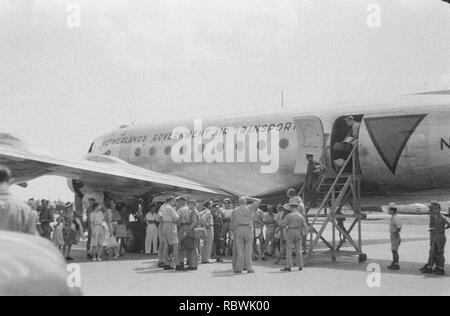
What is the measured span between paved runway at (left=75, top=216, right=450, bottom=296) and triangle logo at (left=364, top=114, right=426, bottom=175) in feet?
8.14

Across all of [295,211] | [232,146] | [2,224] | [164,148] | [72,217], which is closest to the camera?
[2,224]

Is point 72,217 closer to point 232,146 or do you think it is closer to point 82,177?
point 82,177

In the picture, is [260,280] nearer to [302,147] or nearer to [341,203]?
[341,203]

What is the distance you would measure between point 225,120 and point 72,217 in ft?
18.5

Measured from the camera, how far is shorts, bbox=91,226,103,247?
12.5 metres

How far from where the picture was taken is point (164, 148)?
18.1 meters

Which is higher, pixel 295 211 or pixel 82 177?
pixel 82 177

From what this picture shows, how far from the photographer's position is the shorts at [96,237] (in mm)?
12523

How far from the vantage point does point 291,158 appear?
1442cm

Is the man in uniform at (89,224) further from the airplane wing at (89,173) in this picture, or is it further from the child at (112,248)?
the airplane wing at (89,173)

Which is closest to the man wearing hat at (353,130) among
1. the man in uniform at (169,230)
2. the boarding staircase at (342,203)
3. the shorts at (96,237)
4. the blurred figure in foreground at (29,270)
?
the boarding staircase at (342,203)

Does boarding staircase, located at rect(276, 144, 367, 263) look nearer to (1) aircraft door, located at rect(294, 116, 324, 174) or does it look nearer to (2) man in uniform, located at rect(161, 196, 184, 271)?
(1) aircraft door, located at rect(294, 116, 324, 174)
